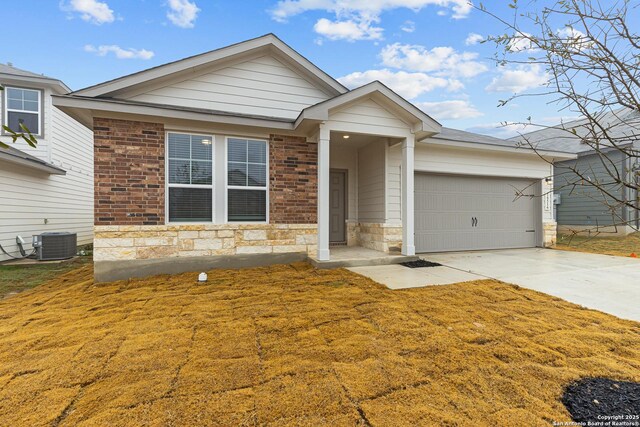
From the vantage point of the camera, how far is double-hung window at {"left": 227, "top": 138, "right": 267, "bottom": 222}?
596cm

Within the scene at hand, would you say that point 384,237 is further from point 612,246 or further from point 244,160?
point 612,246

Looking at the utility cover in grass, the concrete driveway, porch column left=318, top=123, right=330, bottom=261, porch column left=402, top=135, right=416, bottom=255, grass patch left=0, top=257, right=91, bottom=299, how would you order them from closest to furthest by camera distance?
the utility cover in grass < the concrete driveway < grass patch left=0, top=257, right=91, bottom=299 < porch column left=318, top=123, right=330, bottom=261 < porch column left=402, top=135, right=416, bottom=255

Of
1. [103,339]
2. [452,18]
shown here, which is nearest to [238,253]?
[103,339]

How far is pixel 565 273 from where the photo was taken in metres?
5.41

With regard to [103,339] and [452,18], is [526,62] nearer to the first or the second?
[452,18]

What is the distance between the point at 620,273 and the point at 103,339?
796cm

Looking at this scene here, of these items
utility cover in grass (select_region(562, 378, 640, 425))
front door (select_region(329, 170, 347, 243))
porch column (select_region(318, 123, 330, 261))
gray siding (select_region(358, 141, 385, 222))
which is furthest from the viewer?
front door (select_region(329, 170, 347, 243))

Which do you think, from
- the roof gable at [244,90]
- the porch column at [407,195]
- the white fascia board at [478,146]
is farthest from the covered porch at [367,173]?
the roof gable at [244,90]

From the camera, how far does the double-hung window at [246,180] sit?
596 centimetres

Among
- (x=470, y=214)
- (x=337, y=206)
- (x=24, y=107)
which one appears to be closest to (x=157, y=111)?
(x=337, y=206)

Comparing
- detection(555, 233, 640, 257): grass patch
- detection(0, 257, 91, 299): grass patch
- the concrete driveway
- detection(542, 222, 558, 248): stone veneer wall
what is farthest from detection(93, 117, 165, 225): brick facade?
detection(542, 222, 558, 248): stone veneer wall

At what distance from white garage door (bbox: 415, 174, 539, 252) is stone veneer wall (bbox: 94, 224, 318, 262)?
330 centimetres

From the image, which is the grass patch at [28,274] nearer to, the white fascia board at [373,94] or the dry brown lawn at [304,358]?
the dry brown lawn at [304,358]

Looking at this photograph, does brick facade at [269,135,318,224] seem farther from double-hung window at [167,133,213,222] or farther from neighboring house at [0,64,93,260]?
neighboring house at [0,64,93,260]
